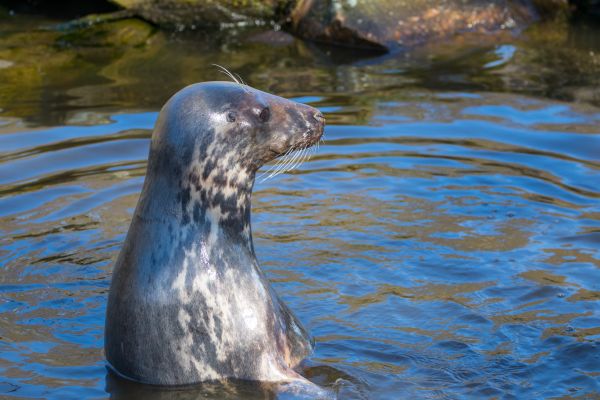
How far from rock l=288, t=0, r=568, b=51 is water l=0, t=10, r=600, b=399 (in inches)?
13.2

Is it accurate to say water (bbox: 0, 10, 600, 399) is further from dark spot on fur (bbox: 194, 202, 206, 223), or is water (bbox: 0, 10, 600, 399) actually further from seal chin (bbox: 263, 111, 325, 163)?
seal chin (bbox: 263, 111, 325, 163)

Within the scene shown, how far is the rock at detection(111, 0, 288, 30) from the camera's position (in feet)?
47.5

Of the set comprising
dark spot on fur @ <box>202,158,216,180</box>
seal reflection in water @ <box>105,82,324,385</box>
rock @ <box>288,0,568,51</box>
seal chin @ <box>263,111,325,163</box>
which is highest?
rock @ <box>288,0,568,51</box>

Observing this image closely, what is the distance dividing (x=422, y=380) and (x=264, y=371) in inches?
32.5

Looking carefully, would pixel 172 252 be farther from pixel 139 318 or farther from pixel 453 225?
pixel 453 225

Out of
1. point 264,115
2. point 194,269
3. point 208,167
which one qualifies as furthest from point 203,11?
point 194,269

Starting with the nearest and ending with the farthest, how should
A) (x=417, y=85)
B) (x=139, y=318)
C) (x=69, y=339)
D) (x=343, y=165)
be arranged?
(x=139, y=318)
(x=69, y=339)
(x=343, y=165)
(x=417, y=85)

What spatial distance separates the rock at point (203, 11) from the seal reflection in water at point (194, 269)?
9.10 metres

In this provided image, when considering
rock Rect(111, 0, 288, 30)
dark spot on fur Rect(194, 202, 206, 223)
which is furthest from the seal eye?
rock Rect(111, 0, 288, 30)

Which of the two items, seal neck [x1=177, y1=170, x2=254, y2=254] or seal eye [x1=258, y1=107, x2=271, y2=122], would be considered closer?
seal neck [x1=177, y1=170, x2=254, y2=254]

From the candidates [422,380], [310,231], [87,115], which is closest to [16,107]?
[87,115]

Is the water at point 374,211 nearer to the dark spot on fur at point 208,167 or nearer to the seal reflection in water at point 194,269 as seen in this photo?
the seal reflection in water at point 194,269

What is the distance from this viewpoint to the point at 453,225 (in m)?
7.99

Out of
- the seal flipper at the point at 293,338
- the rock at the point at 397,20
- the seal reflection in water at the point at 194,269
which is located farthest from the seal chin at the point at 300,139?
the rock at the point at 397,20
